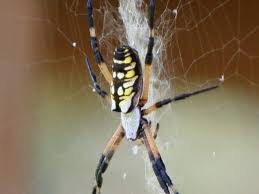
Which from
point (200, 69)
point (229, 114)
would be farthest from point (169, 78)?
point (229, 114)

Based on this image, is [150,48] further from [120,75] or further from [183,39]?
[183,39]

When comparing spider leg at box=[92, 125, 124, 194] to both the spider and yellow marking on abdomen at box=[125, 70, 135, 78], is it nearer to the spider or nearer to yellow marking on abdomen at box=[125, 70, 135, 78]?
the spider

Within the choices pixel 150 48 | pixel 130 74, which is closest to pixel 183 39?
pixel 150 48

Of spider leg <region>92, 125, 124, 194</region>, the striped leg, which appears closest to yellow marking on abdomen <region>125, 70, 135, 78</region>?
the striped leg

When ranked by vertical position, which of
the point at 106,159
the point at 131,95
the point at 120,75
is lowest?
the point at 106,159

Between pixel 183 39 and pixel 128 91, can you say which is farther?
pixel 183 39

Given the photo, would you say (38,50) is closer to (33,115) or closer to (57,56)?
(57,56)
